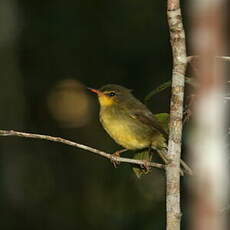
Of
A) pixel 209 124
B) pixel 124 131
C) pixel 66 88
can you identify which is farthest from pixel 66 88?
pixel 209 124

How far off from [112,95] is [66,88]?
411 centimetres

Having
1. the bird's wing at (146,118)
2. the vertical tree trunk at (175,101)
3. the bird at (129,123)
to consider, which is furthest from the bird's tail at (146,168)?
the vertical tree trunk at (175,101)

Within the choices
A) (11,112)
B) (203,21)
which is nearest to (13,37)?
(11,112)

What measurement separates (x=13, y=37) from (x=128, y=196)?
10.1 feet

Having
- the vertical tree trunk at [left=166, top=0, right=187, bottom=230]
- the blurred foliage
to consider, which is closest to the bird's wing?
the vertical tree trunk at [left=166, top=0, right=187, bottom=230]

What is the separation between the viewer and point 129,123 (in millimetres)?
5043

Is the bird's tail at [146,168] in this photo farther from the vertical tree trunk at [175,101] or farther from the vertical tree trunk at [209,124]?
the vertical tree trunk at [209,124]

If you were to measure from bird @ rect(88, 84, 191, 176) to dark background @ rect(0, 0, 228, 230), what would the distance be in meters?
1.98

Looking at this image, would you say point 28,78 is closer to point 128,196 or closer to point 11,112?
point 11,112

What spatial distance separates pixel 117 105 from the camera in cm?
522

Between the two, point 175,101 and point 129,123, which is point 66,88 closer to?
point 129,123

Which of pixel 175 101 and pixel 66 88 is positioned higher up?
pixel 66 88

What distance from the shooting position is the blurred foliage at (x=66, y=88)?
26.3ft

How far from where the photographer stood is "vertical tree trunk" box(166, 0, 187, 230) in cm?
271
